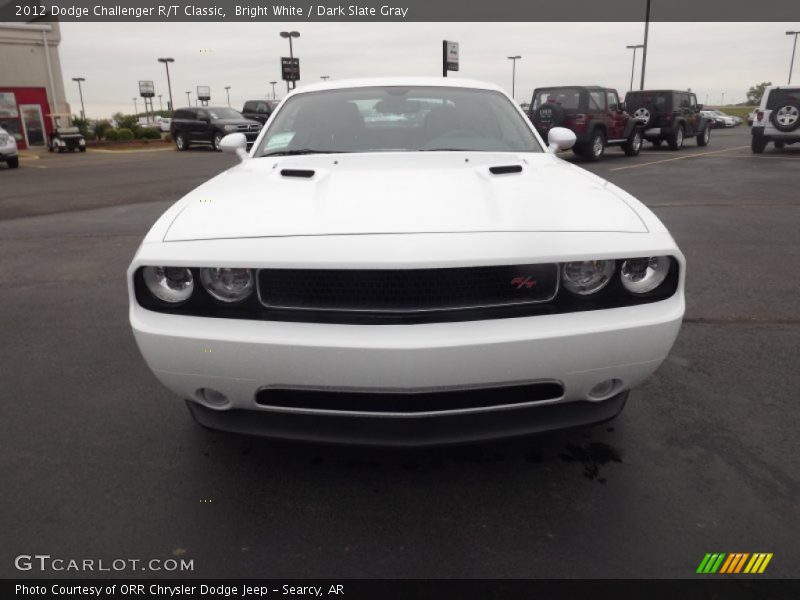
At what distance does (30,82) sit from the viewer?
26734 mm

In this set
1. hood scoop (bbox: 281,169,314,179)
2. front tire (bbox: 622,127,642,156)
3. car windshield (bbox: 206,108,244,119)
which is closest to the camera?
hood scoop (bbox: 281,169,314,179)

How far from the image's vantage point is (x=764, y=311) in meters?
4.25

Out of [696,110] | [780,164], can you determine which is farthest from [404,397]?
[696,110]

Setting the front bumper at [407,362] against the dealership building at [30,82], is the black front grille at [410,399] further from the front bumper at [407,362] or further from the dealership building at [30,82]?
the dealership building at [30,82]

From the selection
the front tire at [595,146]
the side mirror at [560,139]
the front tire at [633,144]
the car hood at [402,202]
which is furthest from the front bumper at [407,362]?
the front tire at [633,144]

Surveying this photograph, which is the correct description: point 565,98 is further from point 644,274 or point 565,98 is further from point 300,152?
point 644,274

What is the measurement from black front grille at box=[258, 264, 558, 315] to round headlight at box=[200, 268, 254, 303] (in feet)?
0.22

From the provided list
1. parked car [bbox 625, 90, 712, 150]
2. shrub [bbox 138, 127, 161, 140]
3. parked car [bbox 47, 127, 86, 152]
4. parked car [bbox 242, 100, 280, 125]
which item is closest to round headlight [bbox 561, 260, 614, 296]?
parked car [bbox 625, 90, 712, 150]

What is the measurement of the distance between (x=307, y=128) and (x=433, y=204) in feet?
5.22

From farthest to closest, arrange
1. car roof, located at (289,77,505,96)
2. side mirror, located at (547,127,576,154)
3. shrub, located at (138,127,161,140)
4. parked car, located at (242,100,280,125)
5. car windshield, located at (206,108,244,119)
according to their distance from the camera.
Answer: shrub, located at (138,127,161,140), parked car, located at (242,100,280,125), car windshield, located at (206,108,244,119), car roof, located at (289,77,505,96), side mirror, located at (547,127,576,154)

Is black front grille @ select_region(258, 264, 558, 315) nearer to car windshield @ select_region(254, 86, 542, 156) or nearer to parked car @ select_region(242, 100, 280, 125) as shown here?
car windshield @ select_region(254, 86, 542, 156)

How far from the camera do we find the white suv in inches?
648

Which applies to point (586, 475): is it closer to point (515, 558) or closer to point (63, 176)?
point (515, 558)

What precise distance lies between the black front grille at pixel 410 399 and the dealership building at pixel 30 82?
29943 millimetres
